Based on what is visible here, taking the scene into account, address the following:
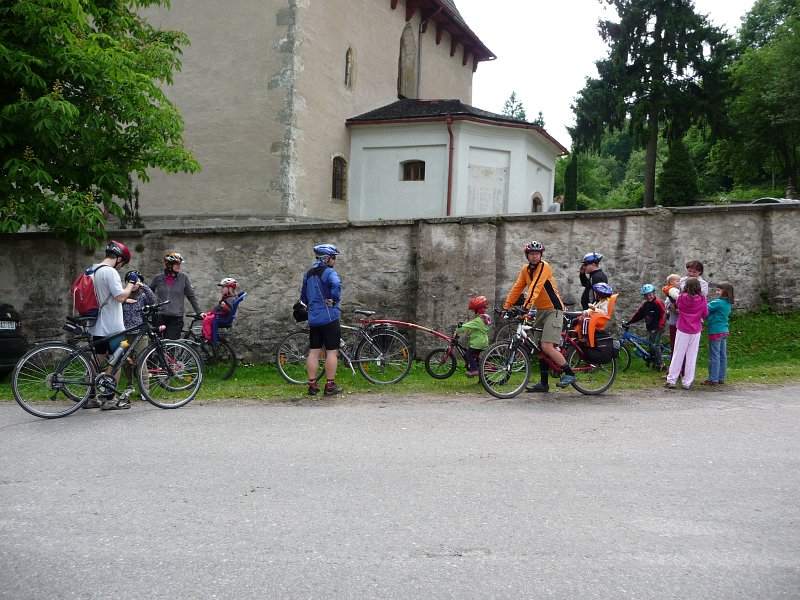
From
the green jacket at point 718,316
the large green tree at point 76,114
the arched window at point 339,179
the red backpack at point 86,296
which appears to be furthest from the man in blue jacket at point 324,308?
the arched window at point 339,179

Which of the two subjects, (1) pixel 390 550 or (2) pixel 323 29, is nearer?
(1) pixel 390 550

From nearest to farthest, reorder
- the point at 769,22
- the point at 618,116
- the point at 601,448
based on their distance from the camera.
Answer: the point at 601,448 < the point at 618,116 < the point at 769,22

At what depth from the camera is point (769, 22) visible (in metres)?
51.7

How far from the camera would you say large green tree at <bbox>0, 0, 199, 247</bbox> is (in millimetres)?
9859

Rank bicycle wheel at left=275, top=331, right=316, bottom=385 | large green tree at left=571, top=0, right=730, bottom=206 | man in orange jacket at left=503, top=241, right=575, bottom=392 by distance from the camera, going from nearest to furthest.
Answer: man in orange jacket at left=503, top=241, right=575, bottom=392
bicycle wheel at left=275, top=331, right=316, bottom=385
large green tree at left=571, top=0, right=730, bottom=206

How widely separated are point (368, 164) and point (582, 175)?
42.7 meters

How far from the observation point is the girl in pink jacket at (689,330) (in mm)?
8922

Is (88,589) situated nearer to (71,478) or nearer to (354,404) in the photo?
(71,478)

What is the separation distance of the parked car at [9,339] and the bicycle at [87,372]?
2.88 meters

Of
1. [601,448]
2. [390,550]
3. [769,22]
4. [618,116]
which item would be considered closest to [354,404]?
[601,448]

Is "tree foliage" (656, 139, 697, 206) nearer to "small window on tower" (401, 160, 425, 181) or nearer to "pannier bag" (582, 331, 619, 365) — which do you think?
"small window on tower" (401, 160, 425, 181)

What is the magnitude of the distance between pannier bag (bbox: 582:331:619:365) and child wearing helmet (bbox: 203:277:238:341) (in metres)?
5.74

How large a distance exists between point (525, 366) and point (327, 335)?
2570 mm

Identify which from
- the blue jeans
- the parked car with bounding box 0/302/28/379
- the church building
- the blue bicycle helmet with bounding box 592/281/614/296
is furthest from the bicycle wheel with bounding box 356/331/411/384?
the church building
